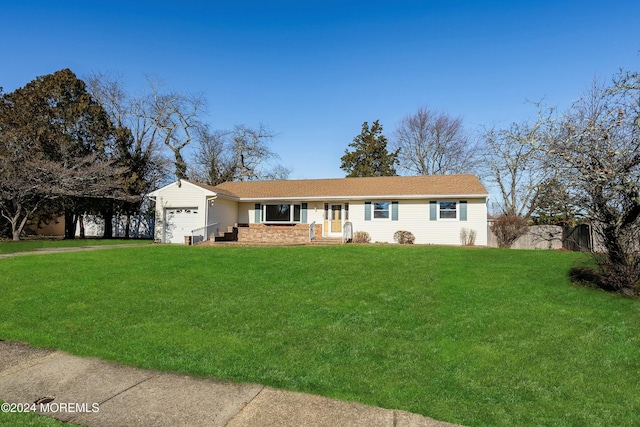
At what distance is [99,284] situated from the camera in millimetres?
8328

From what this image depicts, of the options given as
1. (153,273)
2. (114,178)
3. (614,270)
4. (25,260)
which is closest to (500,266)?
(614,270)

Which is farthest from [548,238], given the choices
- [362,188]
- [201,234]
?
[201,234]

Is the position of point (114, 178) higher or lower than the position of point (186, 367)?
higher

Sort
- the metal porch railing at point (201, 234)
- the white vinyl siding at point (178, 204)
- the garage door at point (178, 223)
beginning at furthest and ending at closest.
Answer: the garage door at point (178, 223) < the white vinyl siding at point (178, 204) < the metal porch railing at point (201, 234)

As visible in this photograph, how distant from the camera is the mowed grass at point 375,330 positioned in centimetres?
387

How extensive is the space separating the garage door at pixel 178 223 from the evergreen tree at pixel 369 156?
2179 cm

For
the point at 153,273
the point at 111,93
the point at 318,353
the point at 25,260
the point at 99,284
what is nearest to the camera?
the point at 318,353

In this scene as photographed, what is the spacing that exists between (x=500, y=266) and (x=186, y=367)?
28.6 feet

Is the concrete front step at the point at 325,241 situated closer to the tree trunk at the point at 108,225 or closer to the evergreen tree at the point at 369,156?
the tree trunk at the point at 108,225

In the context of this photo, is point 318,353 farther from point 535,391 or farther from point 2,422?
point 2,422

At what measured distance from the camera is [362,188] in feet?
Answer: 70.9

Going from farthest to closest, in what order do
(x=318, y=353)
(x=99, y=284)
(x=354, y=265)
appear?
1. (x=354, y=265)
2. (x=99, y=284)
3. (x=318, y=353)

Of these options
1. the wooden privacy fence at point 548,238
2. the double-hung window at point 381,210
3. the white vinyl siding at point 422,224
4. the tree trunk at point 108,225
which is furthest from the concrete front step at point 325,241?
the tree trunk at point 108,225

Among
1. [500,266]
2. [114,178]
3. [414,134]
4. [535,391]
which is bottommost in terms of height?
[535,391]
